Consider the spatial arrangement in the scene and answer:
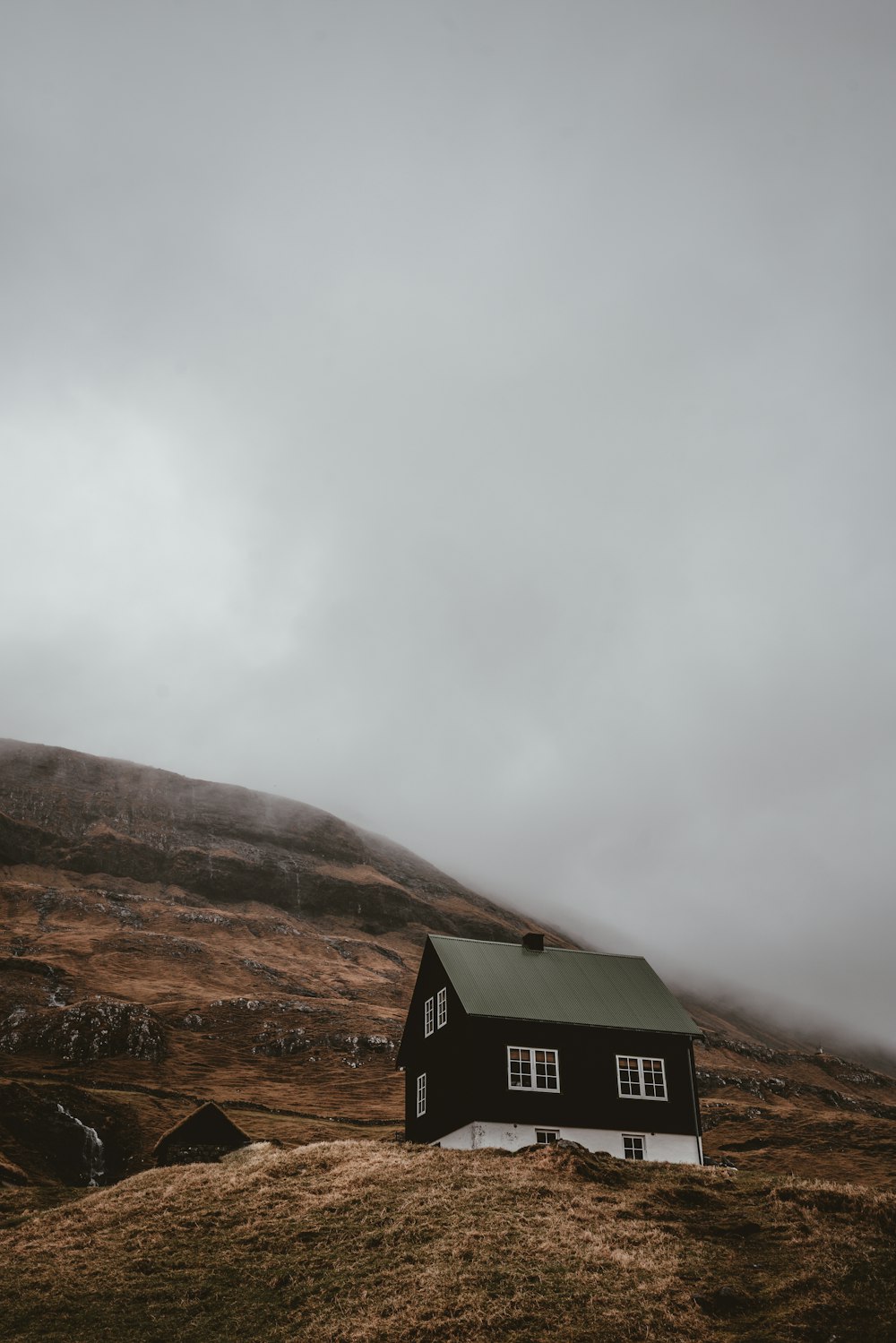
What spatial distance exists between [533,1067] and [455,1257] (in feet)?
62.5

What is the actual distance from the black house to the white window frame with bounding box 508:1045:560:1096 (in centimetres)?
4

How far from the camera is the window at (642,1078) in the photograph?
42.3 metres

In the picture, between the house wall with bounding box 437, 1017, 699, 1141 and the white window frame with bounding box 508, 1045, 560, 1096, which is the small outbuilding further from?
the white window frame with bounding box 508, 1045, 560, 1096

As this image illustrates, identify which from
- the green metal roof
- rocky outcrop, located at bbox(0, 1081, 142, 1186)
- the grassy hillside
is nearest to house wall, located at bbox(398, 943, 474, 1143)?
the green metal roof

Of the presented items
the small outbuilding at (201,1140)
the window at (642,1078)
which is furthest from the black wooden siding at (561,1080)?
the small outbuilding at (201,1140)

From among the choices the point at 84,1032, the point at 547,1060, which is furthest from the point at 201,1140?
the point at 84,1032

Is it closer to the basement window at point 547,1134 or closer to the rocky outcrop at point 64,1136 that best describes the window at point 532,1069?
the basement window at point 547,1134

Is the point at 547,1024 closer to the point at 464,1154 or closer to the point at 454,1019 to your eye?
the point at 454,1019

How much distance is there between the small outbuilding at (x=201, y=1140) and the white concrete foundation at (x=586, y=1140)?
8.56m

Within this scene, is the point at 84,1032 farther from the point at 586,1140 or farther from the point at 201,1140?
the point at 586,1140

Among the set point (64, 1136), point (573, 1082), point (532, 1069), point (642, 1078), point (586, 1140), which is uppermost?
point (532, 1069)

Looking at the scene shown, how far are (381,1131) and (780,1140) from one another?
115 feet

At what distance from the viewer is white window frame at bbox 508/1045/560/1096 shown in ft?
134

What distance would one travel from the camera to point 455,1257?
2298 centimetres
